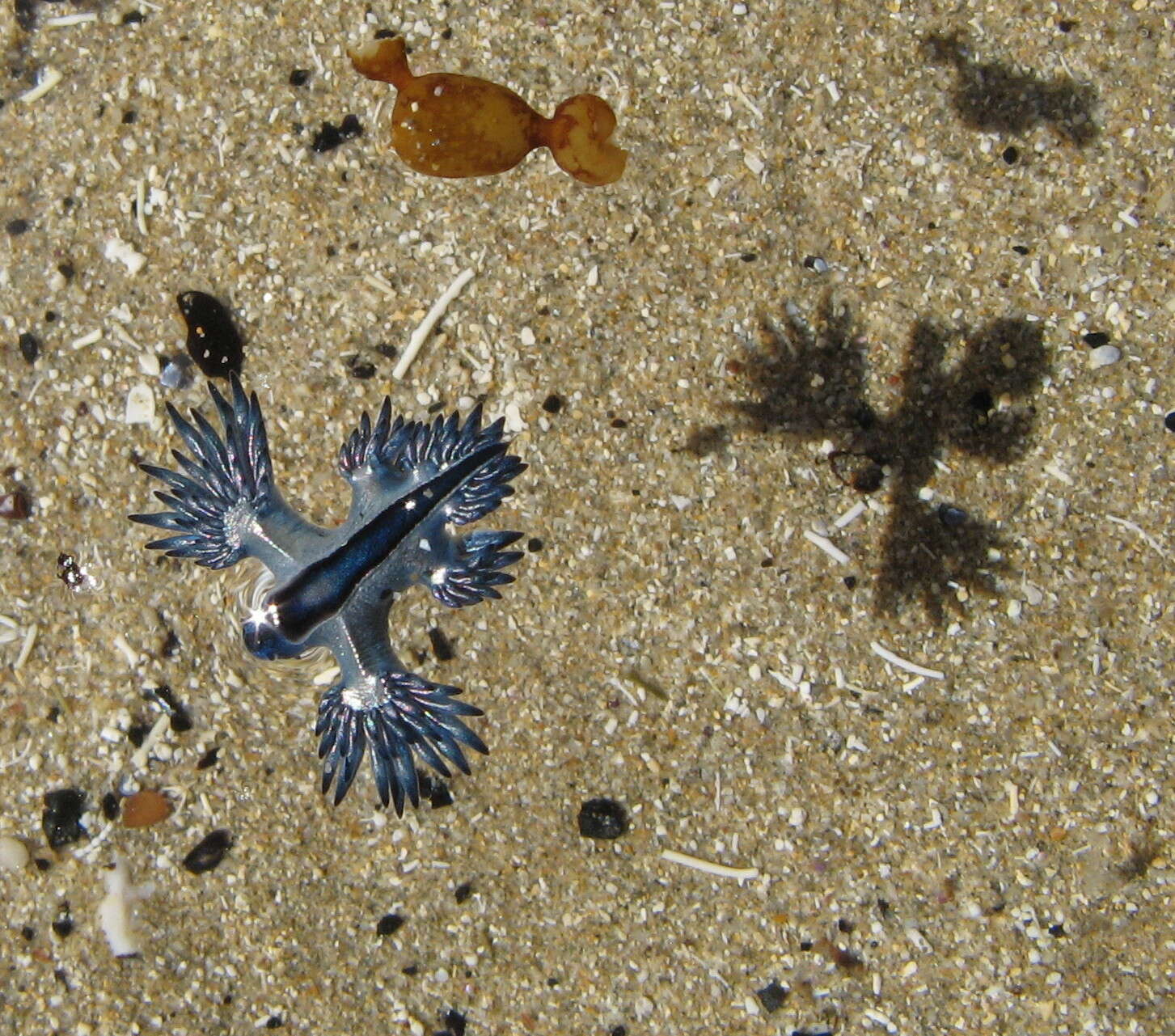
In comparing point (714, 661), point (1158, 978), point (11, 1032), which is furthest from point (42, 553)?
point (1158, 978)

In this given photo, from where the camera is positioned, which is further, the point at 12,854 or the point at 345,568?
the point at 12,854

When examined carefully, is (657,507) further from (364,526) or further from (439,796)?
(439,796)

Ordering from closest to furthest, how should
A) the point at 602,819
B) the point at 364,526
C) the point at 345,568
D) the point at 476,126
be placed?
the point at 345,568 < the point at 364,526 < the point at 476,126 < the point at 602,819

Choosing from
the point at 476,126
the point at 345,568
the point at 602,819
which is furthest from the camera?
the point at 602,819

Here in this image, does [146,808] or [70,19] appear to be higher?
[70,19]

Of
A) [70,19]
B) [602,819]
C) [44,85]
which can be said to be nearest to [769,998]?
[602,819]

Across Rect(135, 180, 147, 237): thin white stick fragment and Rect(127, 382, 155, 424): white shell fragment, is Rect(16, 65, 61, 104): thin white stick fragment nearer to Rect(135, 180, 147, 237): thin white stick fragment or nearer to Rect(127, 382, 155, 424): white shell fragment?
Rect(135, 180, 147, 237): thin white stick fragment

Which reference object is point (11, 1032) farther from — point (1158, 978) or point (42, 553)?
point (1158, 978)

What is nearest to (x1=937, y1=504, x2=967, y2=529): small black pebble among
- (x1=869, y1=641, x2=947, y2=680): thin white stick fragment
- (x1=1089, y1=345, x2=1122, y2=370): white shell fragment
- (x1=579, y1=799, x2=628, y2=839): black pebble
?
(x1=869, y1=641, x2=947, y2=680): thin white stick fragment
